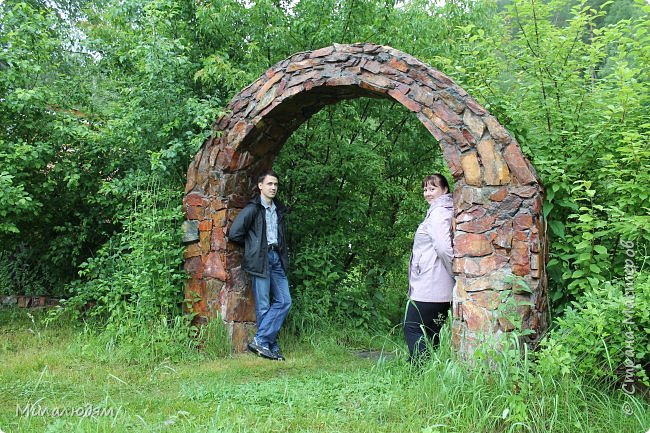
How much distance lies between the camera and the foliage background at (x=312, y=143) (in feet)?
13.8

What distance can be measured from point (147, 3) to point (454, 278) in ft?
13.4

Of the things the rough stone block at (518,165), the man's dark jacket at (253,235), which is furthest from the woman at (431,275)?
the man's dark jacket at (253,235)

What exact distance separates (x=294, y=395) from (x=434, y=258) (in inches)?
58.5

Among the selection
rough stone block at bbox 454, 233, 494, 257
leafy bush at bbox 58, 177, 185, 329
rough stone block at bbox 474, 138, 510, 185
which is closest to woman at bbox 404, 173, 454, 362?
Result: rough stone block at bbox 454, 233, 494, 257

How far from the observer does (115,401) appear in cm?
381

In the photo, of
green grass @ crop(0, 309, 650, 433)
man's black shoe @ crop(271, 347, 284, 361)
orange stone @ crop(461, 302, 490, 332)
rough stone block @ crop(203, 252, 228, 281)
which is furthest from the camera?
rough stone block @ crop(203, 252, 228, 281)

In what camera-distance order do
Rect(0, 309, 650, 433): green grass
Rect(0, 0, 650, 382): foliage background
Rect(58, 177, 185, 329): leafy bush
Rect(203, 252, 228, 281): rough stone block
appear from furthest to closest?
Rect(203, 252, 228, 281): rough stone block → Rect(58, 177, 185, 329): leafy bush → Rect(0, 0, 650, 382): foliage background → Rect(0, 309, 650, 433): green grass

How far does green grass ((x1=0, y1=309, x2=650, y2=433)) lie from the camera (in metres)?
3.26

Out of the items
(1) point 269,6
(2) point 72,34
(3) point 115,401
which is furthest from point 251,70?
(3) point 115,401

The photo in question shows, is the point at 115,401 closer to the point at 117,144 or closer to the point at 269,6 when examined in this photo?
the point at 117,144

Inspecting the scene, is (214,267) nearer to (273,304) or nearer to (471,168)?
(273,304)

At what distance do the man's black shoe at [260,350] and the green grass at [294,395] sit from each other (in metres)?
0.11

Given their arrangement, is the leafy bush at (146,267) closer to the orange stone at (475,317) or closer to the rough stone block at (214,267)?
the rough stone block at (214,267)

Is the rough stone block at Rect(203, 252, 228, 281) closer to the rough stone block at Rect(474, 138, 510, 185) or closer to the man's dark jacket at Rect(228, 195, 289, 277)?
the man's dark jacket at Rect(228, 195, 289, 277)
